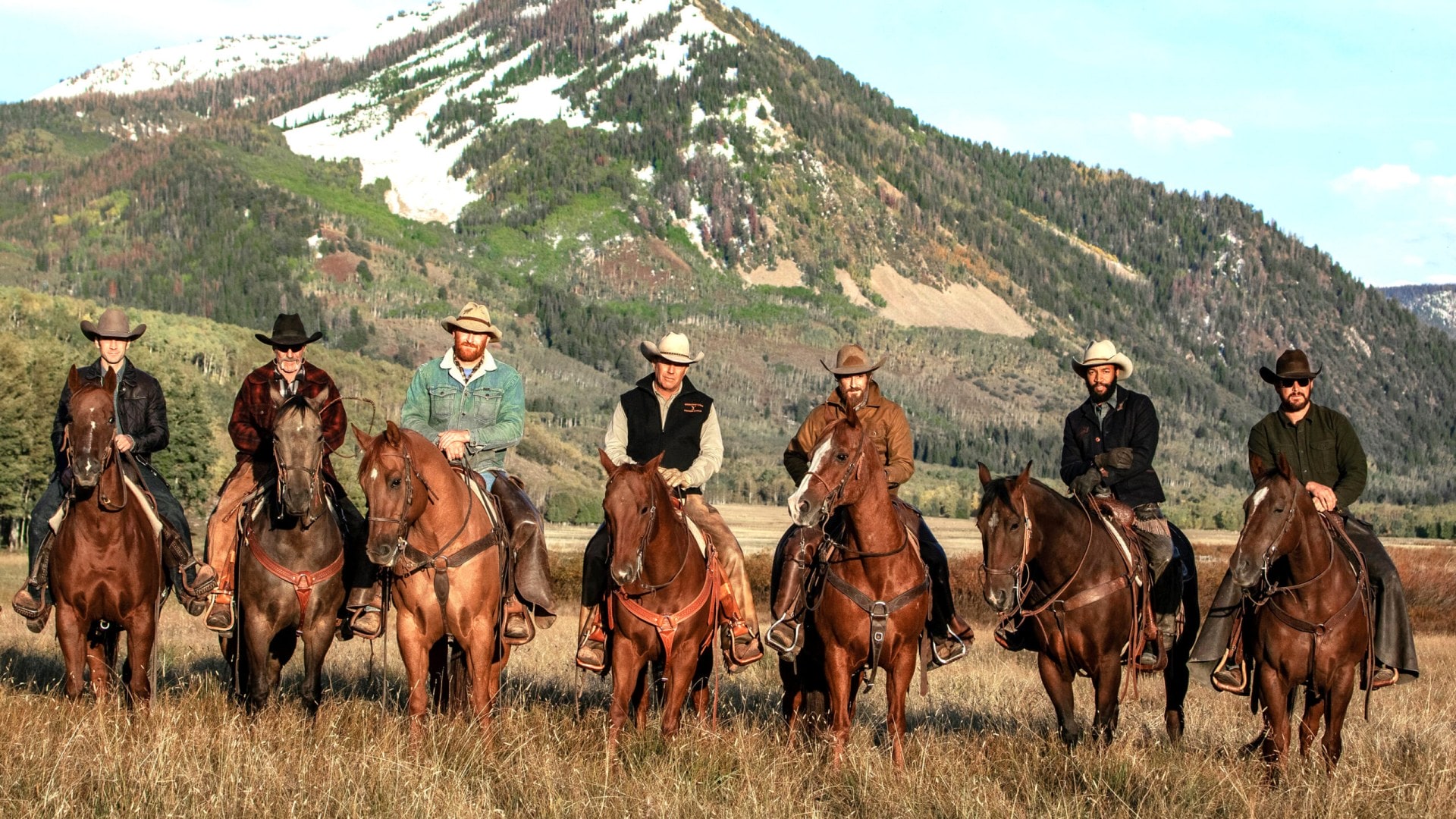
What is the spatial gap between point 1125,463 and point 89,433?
8376mm

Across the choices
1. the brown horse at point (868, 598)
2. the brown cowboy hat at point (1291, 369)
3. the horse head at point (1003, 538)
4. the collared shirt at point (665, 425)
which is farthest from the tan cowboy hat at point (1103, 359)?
the collared shirt at point (665, 425)

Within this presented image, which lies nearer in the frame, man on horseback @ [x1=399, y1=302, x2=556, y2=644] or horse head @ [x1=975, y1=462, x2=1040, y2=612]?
horse head @ [x1=975, y1=462, x2=1040, y2=612]

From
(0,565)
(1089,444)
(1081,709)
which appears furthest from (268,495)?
(0,565)

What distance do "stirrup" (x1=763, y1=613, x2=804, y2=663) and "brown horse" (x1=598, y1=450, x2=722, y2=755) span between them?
59 cm

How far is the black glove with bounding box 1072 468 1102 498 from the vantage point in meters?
12.4

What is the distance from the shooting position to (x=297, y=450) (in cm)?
1078

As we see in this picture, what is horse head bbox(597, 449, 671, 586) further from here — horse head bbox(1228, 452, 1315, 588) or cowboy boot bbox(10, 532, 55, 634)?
cowboy boot bbox(10, 532, 55, 634)

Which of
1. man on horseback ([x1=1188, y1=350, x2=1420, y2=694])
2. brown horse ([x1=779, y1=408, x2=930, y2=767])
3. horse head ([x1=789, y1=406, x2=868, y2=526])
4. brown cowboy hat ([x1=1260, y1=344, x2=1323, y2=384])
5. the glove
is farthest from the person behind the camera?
the glove

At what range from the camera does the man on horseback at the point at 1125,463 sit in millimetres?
12523

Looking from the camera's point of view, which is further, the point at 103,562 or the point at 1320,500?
the point at 103,562

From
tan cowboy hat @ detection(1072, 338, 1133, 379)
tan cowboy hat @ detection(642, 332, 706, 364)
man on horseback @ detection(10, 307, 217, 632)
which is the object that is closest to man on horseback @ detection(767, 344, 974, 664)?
tan cowboy hat @ detection(642, 332, 706, 364)

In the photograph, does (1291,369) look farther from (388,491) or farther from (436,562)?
(388,491)

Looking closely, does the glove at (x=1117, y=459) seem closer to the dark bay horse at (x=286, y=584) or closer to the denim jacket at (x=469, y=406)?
the denim jacket at (x=469, y=406)

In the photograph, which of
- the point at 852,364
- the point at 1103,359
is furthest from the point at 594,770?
the point at 1103,359
